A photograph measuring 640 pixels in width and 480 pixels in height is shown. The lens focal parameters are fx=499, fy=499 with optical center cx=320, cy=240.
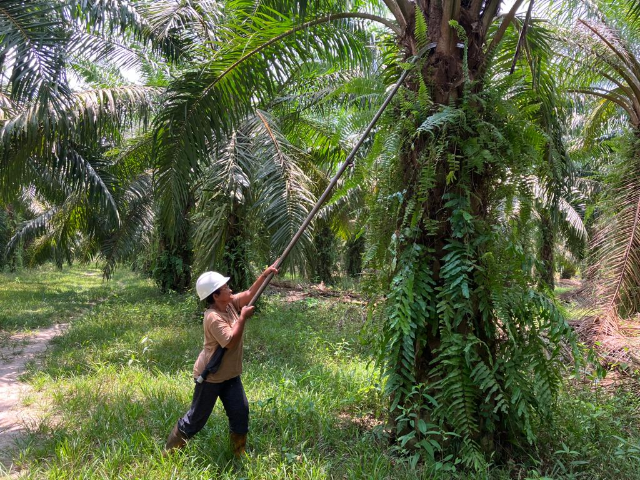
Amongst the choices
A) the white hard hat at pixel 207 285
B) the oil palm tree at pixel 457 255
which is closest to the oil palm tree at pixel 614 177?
the oil palm tree at pixel 457 255

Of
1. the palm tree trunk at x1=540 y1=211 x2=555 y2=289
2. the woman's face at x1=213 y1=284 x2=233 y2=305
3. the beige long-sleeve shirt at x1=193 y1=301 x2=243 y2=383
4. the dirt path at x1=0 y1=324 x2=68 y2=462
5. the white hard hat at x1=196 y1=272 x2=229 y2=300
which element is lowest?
the dirt path at x1=0 y1=324 x2=68 y2=462

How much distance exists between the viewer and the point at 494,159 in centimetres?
343

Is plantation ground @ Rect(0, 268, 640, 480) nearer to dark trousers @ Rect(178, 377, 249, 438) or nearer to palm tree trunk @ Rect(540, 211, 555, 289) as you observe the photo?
dark trousers @ Rect(178, 377, 249, 438)

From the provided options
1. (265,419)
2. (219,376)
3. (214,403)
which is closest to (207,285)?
(219,376)

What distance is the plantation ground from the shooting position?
3512mm

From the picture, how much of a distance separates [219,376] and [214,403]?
21cm

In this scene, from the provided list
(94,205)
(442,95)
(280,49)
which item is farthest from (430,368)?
(94,205)

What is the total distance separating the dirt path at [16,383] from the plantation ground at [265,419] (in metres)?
0.12

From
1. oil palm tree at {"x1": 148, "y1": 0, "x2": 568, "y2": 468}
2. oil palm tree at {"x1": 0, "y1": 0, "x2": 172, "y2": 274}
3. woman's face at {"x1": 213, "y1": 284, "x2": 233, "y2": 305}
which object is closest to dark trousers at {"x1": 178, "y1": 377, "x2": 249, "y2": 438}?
woman's face at {"x1": 213, "y1": 284, "x2": 233, "y2": 305}

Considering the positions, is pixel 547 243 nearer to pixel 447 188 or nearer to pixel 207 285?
pixel 447 188

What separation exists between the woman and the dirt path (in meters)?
1.62

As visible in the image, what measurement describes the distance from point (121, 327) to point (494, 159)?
7.03 metres

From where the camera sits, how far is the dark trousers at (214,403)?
358cm

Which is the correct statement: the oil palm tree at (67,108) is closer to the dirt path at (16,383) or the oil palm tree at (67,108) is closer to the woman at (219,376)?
the dirt path at (16,383)
